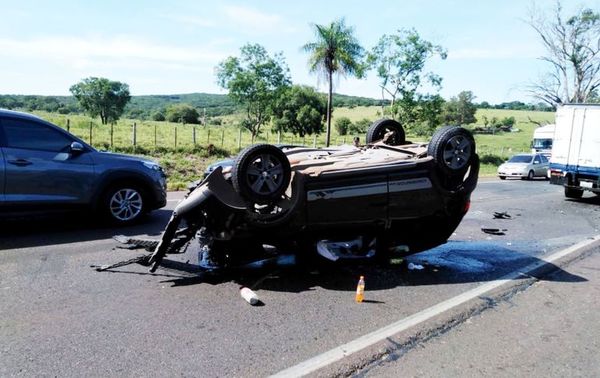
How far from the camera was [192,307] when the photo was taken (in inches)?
173

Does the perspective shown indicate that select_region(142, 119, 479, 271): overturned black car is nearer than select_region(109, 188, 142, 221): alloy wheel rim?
Yes

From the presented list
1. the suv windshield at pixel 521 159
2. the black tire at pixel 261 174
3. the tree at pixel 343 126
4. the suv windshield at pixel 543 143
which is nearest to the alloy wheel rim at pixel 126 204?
the black tire at pixel 261 174

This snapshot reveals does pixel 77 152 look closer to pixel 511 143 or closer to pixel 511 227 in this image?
pixel 511 227

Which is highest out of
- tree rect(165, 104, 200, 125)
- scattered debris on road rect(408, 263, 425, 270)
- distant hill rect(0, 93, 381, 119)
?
distant hill rect(0, 93, 381, 119)

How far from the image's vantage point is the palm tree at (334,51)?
28312mm

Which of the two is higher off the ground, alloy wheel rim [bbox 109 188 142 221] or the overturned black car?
the overturned black car

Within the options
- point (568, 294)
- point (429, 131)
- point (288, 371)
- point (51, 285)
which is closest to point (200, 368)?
point (288, 371)

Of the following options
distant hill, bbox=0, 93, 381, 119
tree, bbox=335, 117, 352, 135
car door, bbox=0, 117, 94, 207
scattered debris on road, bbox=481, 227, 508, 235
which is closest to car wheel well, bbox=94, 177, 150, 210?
car door, bbox=0, 117, 94, 207

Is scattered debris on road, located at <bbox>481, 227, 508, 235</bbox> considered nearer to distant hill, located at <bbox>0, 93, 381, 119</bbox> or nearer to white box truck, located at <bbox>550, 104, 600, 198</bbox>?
white box truck, located at <bbox>550, 104, 600, 198</bbox>

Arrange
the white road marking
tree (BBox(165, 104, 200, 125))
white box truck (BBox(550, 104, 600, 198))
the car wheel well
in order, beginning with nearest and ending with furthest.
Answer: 1. the white road marking
2. the car wheel well
3. white box truck (BBox(550, 104, 600, 198))
4. tree (BBox(165, 104, 200, 125))

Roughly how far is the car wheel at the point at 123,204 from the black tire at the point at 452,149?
15.7 feet

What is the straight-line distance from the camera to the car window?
6.83 meters

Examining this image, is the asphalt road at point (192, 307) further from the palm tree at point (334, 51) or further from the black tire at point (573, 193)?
the palm tree at point (334, 51)

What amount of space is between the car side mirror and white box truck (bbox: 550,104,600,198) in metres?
13.8
